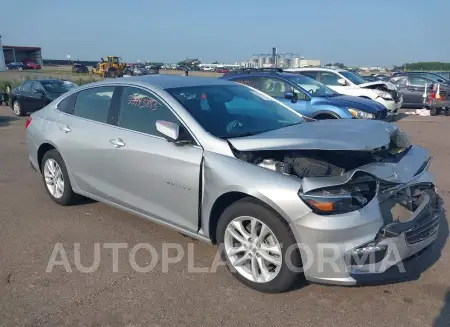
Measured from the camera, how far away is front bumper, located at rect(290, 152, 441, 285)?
2.81 metres

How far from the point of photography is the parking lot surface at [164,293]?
2.92m

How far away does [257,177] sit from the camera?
306 centimetres

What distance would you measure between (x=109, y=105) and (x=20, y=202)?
6.89ft

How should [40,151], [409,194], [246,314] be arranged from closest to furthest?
1. [246,314]
2. [409,194]
3. [40,151]

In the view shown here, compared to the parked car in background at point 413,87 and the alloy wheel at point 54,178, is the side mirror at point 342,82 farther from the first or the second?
the alloy wheel at point 54,178

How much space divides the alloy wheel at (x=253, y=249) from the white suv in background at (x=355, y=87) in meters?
10.8

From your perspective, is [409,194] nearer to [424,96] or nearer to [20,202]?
[20,202]

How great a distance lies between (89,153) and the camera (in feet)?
14.4

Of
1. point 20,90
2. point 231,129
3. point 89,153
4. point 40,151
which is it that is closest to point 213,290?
point 231,129

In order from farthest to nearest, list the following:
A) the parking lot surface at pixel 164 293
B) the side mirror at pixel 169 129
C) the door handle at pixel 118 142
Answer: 1. the door handle at pixel 118 142
2. the side mirror at pixel 169 129
3. the parking lot surface at pixel 164 293

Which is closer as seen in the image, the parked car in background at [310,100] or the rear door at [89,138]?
the rear door at [89,138]

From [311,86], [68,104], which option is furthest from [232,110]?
[311,86]

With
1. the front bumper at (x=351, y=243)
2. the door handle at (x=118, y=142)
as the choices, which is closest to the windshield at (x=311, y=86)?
the door handle at (x=118, y=142)

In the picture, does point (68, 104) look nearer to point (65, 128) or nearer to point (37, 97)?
point (65, 128)
